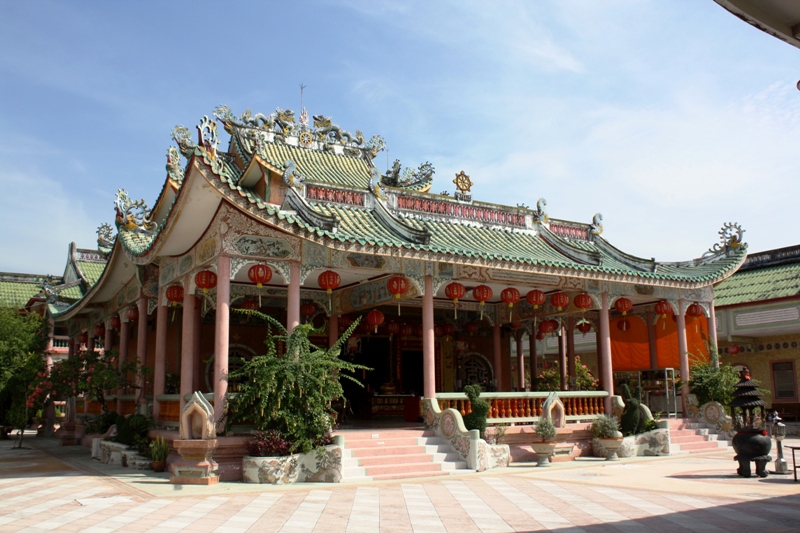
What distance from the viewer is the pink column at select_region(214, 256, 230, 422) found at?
37.0ft

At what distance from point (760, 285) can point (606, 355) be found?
11.6 metres

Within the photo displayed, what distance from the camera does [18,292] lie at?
29.8m

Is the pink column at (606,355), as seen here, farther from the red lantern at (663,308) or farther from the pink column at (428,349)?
the pink column at (428,349)

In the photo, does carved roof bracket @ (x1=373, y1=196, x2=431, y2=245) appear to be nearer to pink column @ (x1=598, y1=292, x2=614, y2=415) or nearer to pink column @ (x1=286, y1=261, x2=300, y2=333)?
pink column @ (x1=286, y1=261, x2=300, y2=333)

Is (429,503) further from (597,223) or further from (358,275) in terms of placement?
(597,223)

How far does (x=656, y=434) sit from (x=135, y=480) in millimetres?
10097

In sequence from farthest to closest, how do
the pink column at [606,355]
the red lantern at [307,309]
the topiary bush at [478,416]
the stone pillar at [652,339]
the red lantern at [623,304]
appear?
the stone pillar at [652,339] → the red lantern at [623,304] → the red lantern at [307,309] → the pink column at [606,355] → the topiary bush at [478,416]

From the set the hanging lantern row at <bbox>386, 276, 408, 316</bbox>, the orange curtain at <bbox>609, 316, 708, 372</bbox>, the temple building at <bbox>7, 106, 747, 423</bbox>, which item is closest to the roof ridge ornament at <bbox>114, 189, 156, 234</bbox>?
the temple building at <bbox>7, 106, 747, 423</bbox>

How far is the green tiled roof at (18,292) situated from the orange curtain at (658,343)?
882 inches

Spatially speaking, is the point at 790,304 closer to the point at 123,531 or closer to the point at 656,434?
the point at 656,434

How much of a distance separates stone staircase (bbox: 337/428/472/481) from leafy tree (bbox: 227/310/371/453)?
0.76 meters

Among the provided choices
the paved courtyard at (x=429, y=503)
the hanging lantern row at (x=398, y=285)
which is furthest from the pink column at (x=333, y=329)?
the paved courtyard at (x=429, y=503)

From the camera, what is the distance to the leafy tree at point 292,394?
10.9 meters

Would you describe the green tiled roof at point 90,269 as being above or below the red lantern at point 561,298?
above
